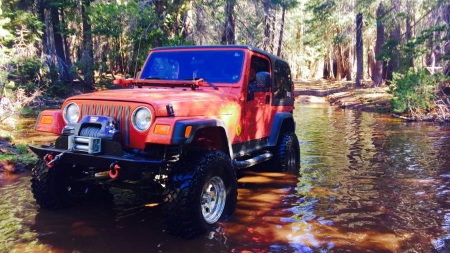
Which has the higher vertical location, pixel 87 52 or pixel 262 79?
pixel 87 52

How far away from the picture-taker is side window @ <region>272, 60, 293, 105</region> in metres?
7.18

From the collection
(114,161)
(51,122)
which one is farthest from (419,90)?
(114,161)

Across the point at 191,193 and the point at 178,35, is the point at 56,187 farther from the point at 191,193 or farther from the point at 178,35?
the point at 178,35

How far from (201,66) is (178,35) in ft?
39.7

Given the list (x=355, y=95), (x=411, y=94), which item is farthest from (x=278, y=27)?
(x=411, y=94)

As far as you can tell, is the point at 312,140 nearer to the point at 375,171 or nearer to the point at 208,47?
the point at 375,171

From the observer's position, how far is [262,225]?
489 cm

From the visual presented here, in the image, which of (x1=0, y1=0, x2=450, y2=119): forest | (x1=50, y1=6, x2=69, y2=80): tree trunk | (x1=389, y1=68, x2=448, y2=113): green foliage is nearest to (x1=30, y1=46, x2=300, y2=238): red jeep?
(x1=0, y1=0, x2=450, y2=119): forest

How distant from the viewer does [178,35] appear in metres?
17.6

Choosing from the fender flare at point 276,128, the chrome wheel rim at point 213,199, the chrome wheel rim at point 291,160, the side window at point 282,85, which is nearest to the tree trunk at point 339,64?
the side window at point 282,85

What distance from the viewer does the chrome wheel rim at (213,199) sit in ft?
15.0

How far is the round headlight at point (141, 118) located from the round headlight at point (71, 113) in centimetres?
84

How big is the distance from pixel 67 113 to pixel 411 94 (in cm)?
1544

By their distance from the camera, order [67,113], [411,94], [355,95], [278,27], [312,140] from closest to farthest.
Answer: [67,113], [312,140], [411,94], [355,95], [278,27]
